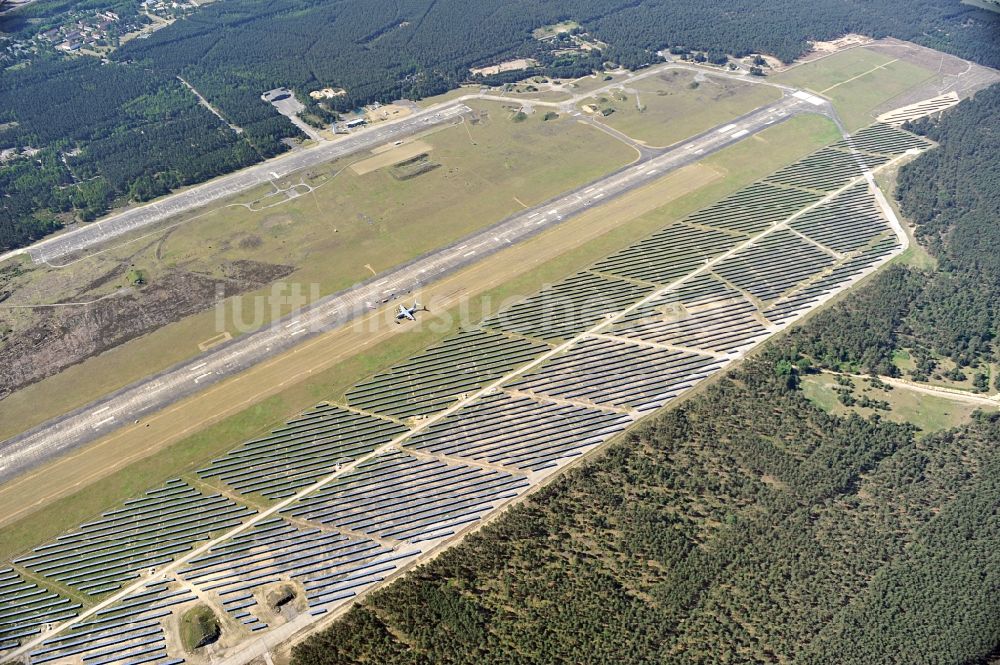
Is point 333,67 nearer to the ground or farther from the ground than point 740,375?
farther from the ground

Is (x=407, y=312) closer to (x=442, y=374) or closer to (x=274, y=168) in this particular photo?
(x=442, y=374)

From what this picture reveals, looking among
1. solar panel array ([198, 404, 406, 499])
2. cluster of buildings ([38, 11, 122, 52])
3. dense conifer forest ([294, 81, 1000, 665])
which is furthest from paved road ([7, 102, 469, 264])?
cluster of buildings ([38, 11, 122, 52])

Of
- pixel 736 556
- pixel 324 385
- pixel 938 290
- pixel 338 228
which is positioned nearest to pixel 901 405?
pixel 938 290

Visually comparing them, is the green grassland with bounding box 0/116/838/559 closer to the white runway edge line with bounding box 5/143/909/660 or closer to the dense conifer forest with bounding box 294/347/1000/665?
the white runway edge line with bounding box 5/143/909/660

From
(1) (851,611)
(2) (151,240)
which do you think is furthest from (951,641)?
(2) (151,240)

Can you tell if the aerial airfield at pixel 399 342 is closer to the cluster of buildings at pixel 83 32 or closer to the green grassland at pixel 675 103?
the green grassland at pixel 675 103

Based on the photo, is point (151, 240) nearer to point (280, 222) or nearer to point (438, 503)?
point (280, 222)
